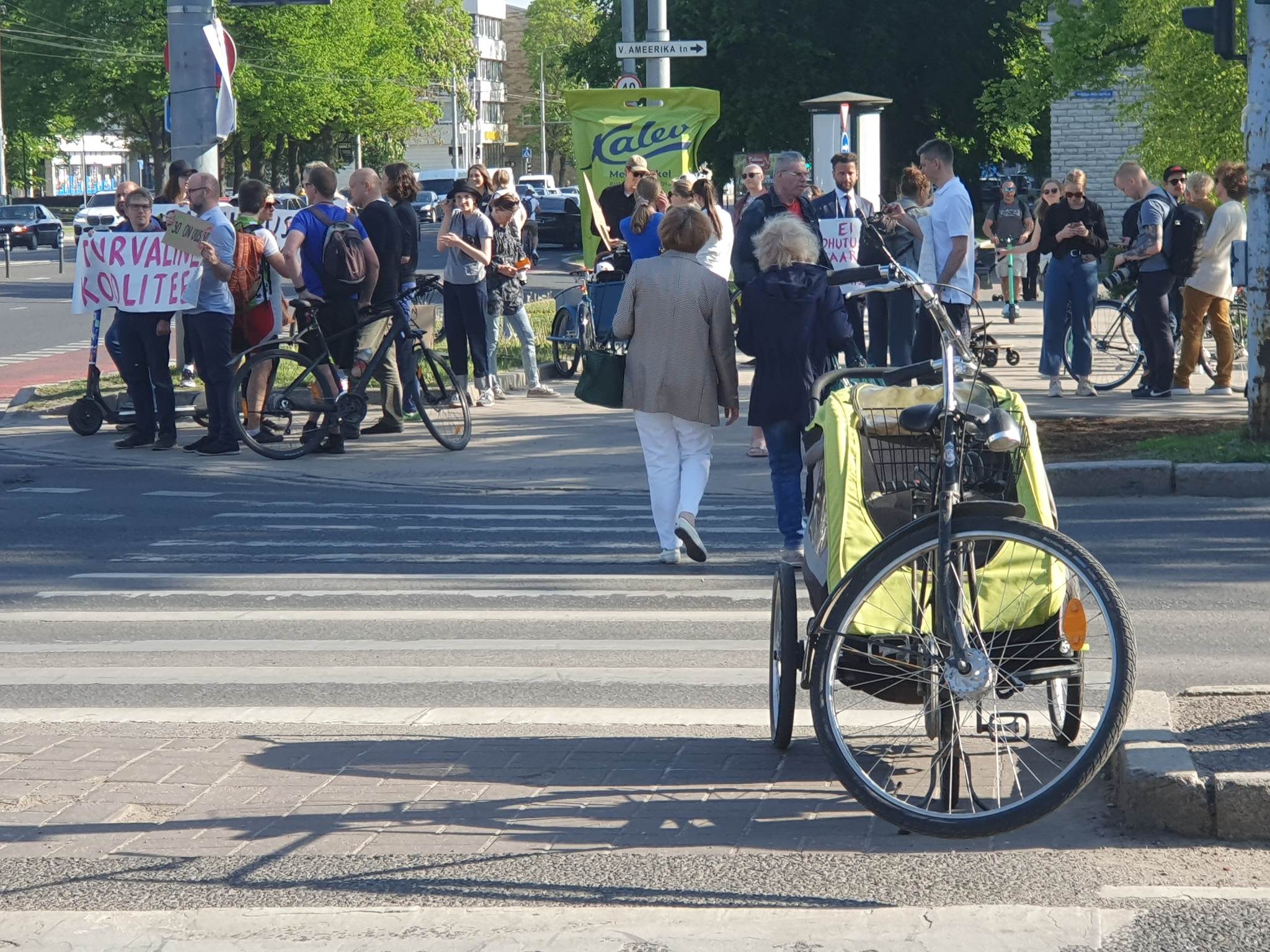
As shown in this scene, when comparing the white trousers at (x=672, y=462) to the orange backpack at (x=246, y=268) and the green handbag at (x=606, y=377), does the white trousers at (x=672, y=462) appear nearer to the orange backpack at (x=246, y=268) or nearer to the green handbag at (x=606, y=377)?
the green handbag at (x=606, y=377)

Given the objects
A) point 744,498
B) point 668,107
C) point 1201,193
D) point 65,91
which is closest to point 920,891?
point 744,498

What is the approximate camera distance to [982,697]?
4.64m

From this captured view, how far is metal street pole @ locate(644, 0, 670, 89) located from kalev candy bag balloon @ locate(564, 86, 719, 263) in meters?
5.67

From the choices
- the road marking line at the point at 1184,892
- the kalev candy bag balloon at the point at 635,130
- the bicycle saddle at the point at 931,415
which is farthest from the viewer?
the kalev candy bag balloon at the point at 635,130

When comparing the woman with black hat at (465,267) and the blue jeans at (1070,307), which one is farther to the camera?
the woman with black hat at (465,267)

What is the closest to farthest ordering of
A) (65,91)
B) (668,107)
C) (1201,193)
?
(1201,193)
(668,107)
(65,91)

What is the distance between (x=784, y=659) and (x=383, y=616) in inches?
119

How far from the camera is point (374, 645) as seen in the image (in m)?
7.43

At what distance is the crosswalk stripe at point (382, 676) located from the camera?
22.1 feet

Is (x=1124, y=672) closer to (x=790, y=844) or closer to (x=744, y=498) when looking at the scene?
(x=790, y=844)

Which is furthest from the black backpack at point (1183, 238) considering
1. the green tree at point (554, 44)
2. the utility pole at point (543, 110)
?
the utility pole at point (543, 110)

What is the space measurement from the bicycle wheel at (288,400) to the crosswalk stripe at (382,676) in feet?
20.4

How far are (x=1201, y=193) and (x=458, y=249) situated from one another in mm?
6791

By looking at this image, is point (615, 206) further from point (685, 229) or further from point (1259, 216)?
point (685, 229)
